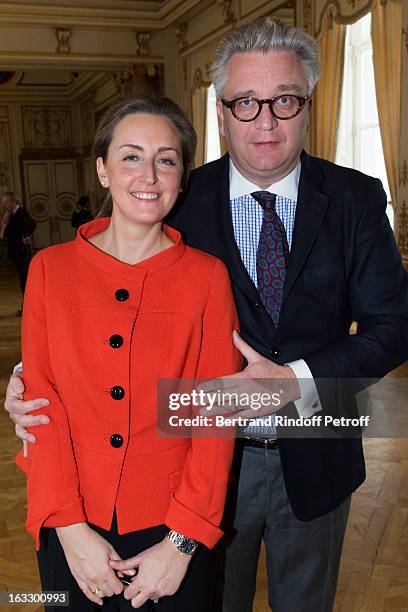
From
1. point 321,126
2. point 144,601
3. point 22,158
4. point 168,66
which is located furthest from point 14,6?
point 144,601

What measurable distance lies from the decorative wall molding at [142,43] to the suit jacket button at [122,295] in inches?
392

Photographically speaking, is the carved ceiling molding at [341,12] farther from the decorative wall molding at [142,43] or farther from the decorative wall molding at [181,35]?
the decorative wall molding at [142,43]

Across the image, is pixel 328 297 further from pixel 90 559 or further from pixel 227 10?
pixel 227 10

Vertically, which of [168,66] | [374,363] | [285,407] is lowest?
[285,407]

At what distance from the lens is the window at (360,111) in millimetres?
6664

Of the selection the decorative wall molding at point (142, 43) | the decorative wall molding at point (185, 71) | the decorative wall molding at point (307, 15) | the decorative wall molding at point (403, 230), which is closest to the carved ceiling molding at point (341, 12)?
the decorative wall molding at point (307, 15)

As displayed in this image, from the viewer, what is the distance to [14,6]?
9.41m

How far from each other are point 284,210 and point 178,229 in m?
0.29

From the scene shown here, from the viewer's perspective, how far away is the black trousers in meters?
1.44

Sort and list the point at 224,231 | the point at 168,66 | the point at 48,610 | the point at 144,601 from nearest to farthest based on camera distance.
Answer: the point at 144,601 < the point at 48,610 < the point at 224,231 < the point at 168,66

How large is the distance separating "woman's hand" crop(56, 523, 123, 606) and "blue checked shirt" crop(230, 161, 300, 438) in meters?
0.47

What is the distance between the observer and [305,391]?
1.51m

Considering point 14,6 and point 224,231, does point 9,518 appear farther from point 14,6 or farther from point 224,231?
point 14,6

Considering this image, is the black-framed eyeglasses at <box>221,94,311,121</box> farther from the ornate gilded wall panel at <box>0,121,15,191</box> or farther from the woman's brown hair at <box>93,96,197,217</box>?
the ornate gilded wall panel at <box>0,121,15,191</box>
